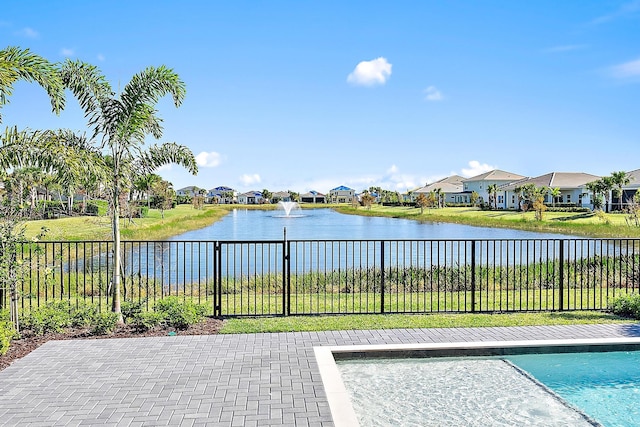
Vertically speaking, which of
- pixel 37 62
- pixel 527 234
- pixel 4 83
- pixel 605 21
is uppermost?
pixel 605 21

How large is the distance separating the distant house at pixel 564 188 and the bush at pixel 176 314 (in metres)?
62.5

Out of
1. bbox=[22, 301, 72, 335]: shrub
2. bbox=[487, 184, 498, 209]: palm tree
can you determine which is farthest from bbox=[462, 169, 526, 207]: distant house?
bbox=[22, 301, 72, 335]: shrub

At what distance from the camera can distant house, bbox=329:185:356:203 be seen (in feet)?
465

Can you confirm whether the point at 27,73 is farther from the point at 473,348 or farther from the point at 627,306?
the point at 627,306

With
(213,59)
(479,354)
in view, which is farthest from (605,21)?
(479,354)

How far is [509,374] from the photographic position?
5.71 m

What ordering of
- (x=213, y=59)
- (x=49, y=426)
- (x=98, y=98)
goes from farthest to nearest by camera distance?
1. (x=213, y=59)
2. (x=98, y=98)
3. (x=49, y=426)

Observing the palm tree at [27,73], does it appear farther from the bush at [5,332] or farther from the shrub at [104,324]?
the shrub at [104,324]

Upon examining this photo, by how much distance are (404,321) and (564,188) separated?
6754cm

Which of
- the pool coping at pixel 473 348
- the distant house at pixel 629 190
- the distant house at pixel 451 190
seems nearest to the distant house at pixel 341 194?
the distant house at pixel 451 190

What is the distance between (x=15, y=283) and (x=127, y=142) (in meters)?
2.63

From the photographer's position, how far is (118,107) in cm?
784

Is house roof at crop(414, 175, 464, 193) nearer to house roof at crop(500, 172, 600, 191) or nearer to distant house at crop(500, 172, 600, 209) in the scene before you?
distant house at crop(500, 172, 600, 209)

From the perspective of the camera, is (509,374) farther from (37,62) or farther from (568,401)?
(37,62)
